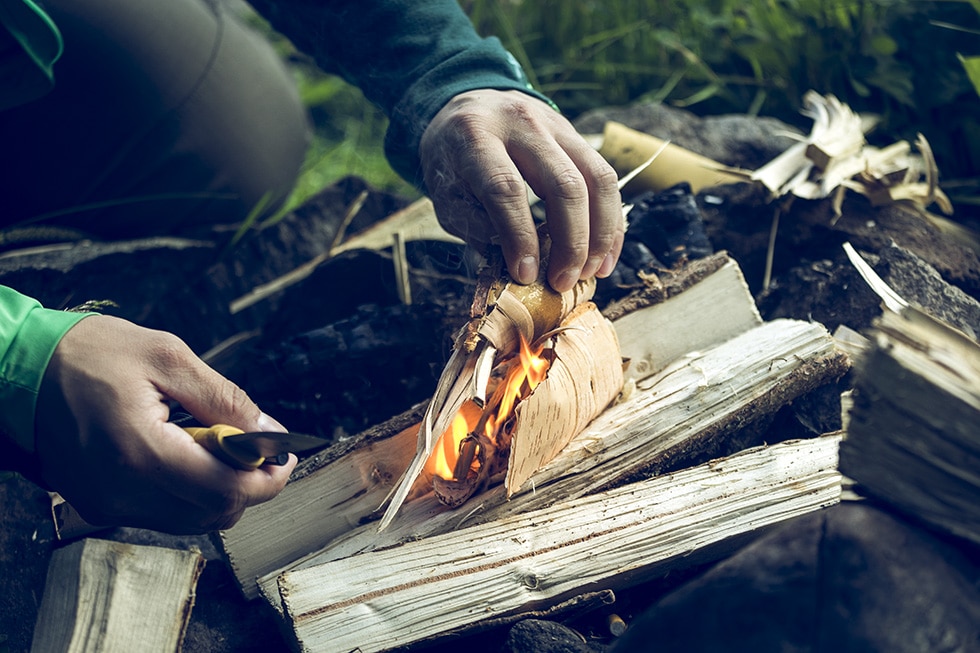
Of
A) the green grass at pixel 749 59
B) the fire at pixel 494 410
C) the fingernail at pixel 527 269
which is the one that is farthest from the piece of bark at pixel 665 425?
the green grass at pixel 749 59

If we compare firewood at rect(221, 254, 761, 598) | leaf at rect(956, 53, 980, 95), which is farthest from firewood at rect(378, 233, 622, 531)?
leaf at rect(956, 53, 980, 95)

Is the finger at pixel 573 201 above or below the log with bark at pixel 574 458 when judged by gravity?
above

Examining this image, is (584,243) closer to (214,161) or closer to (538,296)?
(538,296)

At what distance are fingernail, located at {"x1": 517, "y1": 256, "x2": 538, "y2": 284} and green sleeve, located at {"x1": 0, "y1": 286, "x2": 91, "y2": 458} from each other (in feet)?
3.26

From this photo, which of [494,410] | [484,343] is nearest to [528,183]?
[484,343]

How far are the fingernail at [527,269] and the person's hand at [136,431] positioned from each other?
70 centimetres

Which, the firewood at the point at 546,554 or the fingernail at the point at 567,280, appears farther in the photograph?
the fingernail at the point at 567,280

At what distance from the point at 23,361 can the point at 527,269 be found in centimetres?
111

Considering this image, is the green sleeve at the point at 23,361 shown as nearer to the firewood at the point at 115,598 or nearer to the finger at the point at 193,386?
the finger at the point at 193,386

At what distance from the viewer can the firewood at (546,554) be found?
1.54 meters

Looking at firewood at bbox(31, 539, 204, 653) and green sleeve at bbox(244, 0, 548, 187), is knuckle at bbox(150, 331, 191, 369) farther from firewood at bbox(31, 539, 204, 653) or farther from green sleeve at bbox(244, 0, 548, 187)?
green sleeve at bbox(244, 0, 548, 187)

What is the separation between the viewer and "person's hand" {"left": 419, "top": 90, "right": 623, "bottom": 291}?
1706 mm

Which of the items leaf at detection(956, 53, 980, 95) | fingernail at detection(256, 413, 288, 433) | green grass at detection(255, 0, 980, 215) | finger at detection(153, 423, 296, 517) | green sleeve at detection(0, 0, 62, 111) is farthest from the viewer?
green grass at detection(255, 0, 980, 215)

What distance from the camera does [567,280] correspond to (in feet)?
5.85
